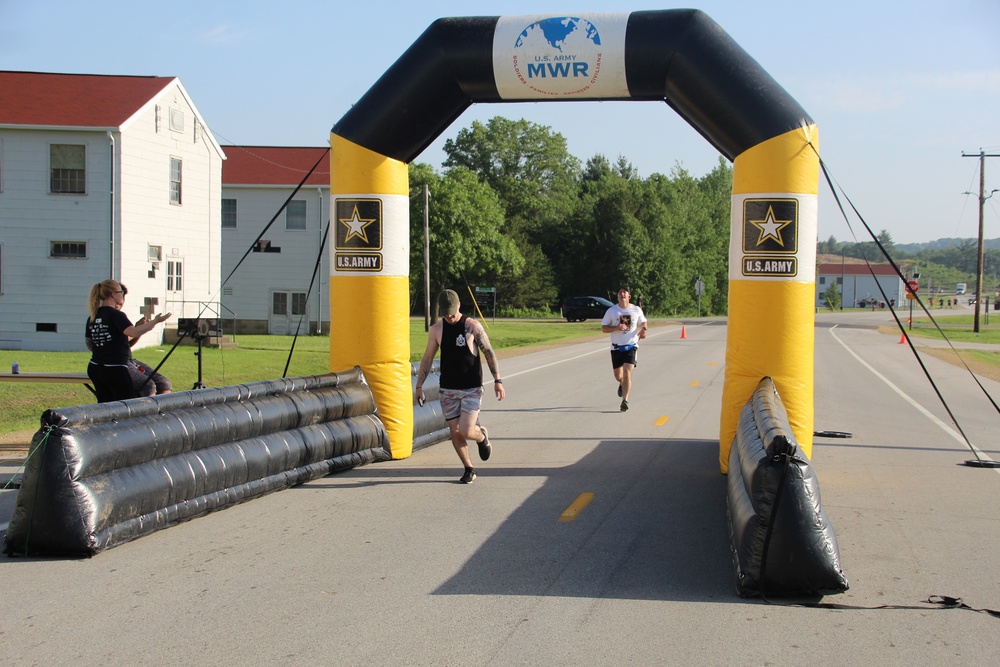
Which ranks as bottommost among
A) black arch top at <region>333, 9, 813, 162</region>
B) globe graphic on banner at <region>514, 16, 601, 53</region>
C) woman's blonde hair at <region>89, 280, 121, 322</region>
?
woman's blonde hair at <region>89, 280, 121, 322</region>

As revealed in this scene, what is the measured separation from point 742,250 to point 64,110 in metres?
25.2

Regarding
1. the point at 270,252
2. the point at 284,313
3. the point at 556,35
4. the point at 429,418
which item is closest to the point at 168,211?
the point at 270,252

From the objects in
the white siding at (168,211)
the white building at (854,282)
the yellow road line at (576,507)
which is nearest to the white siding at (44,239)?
the white siding at (168,211)

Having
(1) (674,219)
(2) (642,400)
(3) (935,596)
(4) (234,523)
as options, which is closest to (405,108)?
(4) (234,523)

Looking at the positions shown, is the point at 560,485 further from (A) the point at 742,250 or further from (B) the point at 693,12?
(B) the point at 693,12

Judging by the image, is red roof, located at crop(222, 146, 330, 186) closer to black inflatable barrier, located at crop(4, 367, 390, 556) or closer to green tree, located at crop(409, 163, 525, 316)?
green tree, located at crop(409, 163, 525, 316)

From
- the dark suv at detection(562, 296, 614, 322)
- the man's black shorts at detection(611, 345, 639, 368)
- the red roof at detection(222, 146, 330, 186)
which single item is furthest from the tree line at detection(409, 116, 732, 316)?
the man's black shorts at detection(611, 345, 639, 368)

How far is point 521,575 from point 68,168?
2633cm

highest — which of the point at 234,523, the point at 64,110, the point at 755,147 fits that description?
the point at 64,110

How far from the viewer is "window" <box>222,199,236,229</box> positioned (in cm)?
4038

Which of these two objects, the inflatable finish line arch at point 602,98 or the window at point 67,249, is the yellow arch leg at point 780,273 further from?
the window at point 67,249

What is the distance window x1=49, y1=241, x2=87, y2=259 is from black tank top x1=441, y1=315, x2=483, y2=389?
22.2 m

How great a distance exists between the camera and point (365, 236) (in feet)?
35.2

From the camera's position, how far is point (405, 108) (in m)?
10.4
